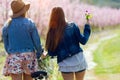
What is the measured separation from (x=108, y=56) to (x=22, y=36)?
9.28 metres

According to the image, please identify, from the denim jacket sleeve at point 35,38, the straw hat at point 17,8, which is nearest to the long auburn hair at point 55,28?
the denim jacket sleeve at point 35,38

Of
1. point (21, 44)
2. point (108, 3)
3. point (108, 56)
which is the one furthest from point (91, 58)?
point (108, 3)

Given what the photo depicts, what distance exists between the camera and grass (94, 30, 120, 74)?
1259 centimetres

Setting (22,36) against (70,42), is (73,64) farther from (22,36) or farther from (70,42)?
(22,36)

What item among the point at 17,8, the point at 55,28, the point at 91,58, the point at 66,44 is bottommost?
the point at 91,58

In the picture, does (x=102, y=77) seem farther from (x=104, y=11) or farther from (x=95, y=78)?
(x=104, y=11)

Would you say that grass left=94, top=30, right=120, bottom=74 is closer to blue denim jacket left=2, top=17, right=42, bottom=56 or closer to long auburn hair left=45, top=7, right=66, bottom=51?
long auburn hair left=45, top=7, right=66, bottom=51

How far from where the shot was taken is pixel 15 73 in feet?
20.8

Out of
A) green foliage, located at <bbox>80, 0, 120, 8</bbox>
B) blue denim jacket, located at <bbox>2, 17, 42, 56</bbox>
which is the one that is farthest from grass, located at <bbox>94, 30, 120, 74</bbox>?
green foliage, located at <bbox>80, 0, 120, 8</bbox>

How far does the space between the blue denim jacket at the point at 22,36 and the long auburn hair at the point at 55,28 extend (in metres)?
0.18

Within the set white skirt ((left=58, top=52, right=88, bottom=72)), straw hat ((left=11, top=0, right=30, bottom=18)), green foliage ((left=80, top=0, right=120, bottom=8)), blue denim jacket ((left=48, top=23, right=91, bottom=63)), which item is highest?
green foliage ((left=80, top=0, right=120, bottom=8))

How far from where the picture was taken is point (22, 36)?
635 centimetres

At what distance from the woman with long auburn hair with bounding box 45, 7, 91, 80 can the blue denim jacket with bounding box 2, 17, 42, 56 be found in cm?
21

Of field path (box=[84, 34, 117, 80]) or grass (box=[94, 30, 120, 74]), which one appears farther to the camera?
grass (box=[94, 30, 120, 74])
